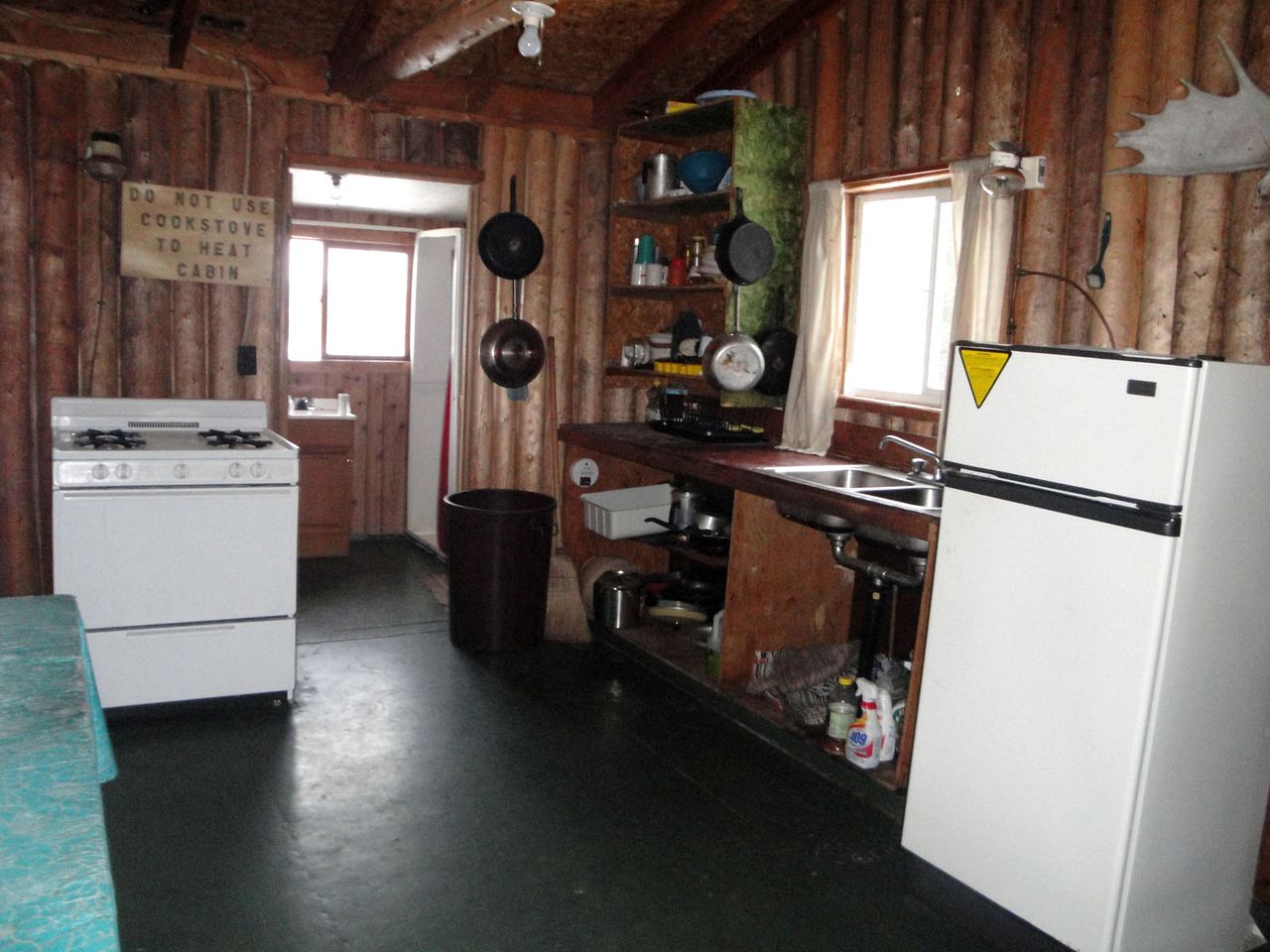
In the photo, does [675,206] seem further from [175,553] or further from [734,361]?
[175,553]

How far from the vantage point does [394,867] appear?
2.76m

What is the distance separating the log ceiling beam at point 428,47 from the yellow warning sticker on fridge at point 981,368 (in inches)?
76.7

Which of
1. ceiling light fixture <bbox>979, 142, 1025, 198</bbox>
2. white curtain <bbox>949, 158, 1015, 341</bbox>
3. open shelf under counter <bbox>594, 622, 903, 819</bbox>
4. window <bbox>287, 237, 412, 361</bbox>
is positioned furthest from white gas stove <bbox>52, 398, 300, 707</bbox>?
window <bbox>287, 237, 412, 361</bbox>

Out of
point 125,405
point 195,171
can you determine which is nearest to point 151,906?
point 125,405

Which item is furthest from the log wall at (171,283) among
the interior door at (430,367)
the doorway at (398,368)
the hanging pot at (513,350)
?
the interior door at (430,367)

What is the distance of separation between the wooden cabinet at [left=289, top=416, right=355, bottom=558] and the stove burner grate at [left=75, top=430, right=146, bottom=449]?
208 centimetres

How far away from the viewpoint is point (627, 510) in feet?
15.8

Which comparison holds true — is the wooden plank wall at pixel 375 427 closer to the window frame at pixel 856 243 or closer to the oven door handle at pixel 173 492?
the oven door handle at pixel 173 492

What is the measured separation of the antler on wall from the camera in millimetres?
2760

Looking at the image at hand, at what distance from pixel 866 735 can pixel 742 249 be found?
7.08ft

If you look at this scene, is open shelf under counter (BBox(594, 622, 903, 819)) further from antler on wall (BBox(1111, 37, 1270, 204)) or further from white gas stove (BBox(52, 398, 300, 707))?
antler on wall (BBox(1111, 37, 1270, 204))

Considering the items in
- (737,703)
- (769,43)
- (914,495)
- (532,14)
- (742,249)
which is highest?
(769,43)

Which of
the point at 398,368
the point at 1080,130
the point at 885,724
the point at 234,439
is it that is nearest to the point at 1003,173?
the point at 1080,130

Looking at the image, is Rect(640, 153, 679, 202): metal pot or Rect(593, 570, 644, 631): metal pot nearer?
Rect(593, 570, 644, 631): metal pot
